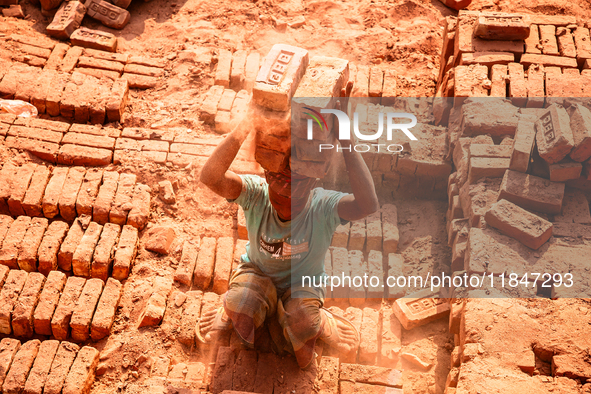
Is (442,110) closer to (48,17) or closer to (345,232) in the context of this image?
(345,232)

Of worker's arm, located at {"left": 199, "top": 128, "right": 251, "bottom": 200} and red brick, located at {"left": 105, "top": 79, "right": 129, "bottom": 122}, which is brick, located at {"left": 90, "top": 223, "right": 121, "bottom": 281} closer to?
red brick, located at {"left": 105, "top": 79, "right": 129, "bottom": 122}

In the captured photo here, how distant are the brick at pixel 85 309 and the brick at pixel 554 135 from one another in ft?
12.2

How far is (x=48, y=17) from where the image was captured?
6.85m

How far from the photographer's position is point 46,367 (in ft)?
12.3

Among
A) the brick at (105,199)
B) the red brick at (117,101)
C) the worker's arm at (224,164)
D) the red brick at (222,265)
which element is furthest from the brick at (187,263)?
the red brick at (117,101)

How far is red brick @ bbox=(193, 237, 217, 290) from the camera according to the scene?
4.37 m

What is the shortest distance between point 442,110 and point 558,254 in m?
1.91

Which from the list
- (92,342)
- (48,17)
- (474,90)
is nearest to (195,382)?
(92,342)

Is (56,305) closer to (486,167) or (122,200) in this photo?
(122,200)

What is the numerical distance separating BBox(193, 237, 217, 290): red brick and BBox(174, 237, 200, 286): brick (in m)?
0.05

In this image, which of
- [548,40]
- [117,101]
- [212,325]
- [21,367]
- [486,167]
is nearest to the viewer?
[21,367]

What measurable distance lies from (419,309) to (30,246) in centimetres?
321

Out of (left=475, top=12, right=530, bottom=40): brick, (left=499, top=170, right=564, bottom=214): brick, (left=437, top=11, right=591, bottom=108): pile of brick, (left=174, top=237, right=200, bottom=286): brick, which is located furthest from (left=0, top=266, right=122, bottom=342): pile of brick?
(left=475, top=12, right=530, bottom=40): brick

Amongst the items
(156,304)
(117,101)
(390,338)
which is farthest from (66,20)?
(390,338)
